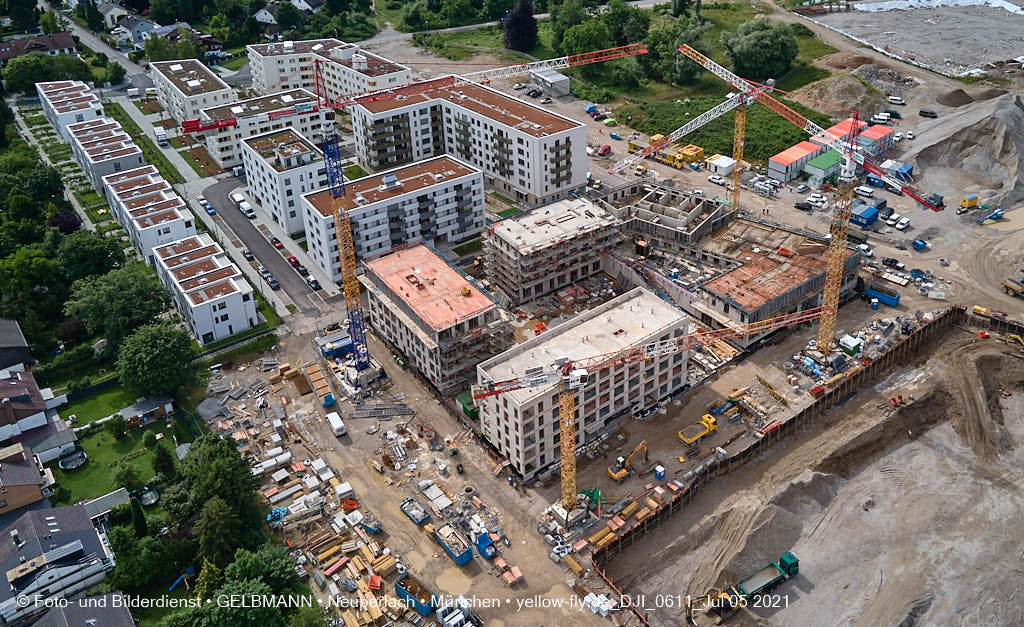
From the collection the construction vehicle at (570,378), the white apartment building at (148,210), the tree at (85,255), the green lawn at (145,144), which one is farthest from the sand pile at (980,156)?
the green lawn at (145,144)

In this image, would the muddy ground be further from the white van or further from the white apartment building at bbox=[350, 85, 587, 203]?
the white apartment building at bbox=[350, 85, 587, 203]

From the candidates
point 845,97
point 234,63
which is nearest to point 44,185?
point 234,63

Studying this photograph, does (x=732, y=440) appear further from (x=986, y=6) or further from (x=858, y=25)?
(x=986, y=6)

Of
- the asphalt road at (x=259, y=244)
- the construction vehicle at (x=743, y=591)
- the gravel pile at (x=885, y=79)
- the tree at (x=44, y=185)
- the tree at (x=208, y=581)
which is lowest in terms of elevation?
the construction vehicle at (x=743, y=591)

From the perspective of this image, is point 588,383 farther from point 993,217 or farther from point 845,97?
point 845,97

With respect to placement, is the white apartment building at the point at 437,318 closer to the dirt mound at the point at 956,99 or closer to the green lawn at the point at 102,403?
the green lawn at the point at 102,403

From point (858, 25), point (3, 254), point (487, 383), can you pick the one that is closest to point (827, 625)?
point (487, 383)

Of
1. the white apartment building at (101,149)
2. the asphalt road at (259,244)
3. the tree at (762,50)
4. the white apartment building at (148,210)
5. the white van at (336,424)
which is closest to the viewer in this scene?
the white van at (336,424)
